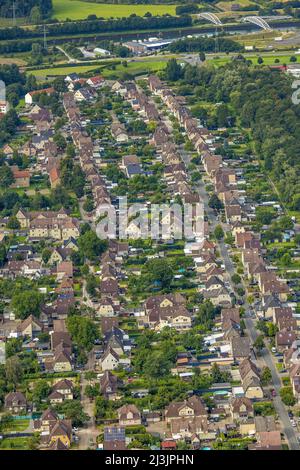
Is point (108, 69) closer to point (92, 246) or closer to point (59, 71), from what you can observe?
point (59, 71)

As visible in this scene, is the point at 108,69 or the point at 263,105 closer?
the point at 263,105

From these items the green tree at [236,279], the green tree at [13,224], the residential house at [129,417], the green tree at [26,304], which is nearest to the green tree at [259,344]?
the residential house at [129,417]

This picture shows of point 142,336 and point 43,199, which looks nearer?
point 142,336

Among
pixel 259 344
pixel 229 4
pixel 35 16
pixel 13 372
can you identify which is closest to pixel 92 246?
pixel 259 344

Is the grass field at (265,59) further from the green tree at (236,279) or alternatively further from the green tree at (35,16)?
the green tree at (236,279)

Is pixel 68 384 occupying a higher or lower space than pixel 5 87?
higher

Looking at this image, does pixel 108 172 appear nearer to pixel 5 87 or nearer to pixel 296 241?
pixel 296 241

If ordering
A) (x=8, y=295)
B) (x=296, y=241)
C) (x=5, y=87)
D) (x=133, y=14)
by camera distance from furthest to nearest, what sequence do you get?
(x=133, y=14) → (x=5, y=87) → (x=296, y=241) → (x=8, y=295)

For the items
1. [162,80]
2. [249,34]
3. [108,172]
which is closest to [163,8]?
[249,34]
